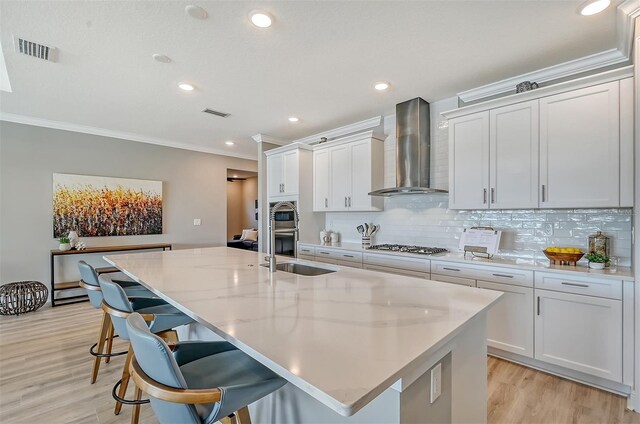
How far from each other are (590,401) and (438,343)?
2.09m

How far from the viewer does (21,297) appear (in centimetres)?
385

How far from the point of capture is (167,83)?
118 inches

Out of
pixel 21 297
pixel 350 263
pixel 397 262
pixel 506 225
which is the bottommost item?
pixel 21 297

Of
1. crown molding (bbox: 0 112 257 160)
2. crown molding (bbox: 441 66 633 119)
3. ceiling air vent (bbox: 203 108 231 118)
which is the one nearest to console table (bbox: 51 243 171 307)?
crown molding (bbox: 0 112 257 160)

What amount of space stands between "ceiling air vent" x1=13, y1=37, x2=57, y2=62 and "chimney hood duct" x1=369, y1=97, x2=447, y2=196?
10.9 feet

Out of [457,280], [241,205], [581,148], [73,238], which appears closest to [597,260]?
[581,148]

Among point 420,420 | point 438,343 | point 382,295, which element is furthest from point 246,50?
point 420,420

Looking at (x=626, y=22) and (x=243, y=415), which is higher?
(x=626, y=22)

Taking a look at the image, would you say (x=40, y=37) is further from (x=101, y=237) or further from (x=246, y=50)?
(x=101, y=237)

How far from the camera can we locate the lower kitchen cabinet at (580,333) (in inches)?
83.4

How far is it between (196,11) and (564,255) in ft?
10.9

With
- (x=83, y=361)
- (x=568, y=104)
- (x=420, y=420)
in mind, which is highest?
(x=568, y=104)

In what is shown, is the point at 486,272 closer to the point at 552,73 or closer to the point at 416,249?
the point at 416,249

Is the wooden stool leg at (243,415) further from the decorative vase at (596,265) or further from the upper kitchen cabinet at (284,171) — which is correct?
the upper kitchen cabinet at (284,171)
